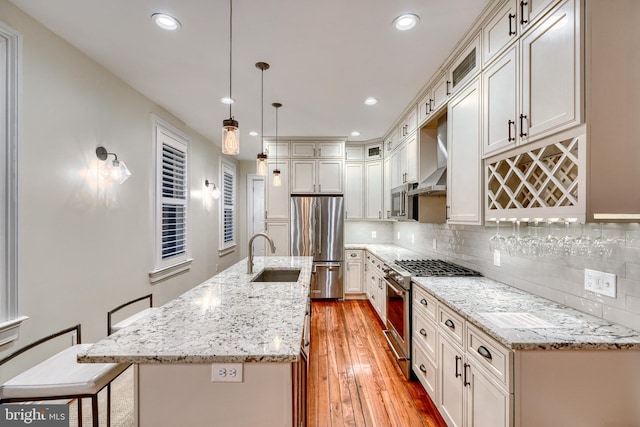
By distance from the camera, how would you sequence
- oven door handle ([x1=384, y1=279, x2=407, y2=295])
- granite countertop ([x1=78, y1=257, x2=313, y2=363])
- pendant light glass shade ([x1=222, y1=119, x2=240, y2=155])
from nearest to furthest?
granite countertop ([x1=78, y1=257, x2=313, y2=363])
pendant light glass shade ([x1=222, y1=119, x2=240, y2=155])
oven door handle ([x1=384, y1=279, x2=407, y2=295])

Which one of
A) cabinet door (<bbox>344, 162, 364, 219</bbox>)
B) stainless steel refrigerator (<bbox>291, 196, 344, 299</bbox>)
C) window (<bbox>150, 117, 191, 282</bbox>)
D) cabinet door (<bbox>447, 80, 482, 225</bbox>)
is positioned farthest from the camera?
cabinet door (<bbox>344, 162, 364, 219</bbox>)

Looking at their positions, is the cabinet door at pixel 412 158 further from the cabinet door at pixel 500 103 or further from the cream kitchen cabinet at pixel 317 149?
the cream kitchen cabinet at pixel 317 149

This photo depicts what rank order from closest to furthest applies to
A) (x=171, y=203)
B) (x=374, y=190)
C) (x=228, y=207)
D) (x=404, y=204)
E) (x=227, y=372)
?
(x=227, y=372)
(x=404, y=204)
(x=171, y=203)
(x=374, y=190)
(x=228, y=207)

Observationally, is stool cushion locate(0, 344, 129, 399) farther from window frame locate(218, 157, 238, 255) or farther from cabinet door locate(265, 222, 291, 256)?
window frame locate(218, 157, 238, 255)

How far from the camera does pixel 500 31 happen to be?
70.7 inches

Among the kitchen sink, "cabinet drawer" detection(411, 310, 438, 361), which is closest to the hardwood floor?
"cabinet drawer" detection(411, 310, 438, 361)

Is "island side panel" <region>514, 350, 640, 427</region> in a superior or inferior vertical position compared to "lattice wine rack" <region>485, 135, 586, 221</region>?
inferior

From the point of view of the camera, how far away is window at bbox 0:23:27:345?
1807 millimetres

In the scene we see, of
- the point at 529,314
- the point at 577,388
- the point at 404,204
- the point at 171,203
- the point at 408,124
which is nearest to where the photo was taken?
the point at 577,388

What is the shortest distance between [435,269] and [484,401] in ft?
4.28

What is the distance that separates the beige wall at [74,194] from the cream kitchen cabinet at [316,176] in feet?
7.22

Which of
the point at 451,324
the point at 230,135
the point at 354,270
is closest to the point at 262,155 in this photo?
the point at 230,135

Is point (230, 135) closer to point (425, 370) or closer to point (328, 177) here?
point (425, 370)

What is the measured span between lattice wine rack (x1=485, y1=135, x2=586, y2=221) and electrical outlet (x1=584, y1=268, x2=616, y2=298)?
0.41 m
